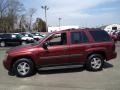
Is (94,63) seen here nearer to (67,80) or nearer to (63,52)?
(63,52)

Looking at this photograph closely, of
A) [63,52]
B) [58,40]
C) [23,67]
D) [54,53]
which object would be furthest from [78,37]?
[23,67]

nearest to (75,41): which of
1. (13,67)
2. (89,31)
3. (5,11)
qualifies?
(89,31)

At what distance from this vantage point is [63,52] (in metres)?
10.1

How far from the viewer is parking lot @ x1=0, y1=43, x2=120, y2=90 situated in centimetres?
795

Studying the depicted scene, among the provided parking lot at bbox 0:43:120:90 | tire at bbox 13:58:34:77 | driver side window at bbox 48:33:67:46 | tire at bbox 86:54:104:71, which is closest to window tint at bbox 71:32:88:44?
driver side window at bbox 48:33:67:46

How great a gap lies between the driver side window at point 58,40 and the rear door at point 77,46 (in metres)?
0.29

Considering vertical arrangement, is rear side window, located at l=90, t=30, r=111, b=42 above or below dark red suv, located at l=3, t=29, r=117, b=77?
above

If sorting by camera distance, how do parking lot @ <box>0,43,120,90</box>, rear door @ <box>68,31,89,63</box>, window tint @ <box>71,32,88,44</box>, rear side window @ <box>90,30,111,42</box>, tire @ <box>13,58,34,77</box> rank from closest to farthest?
parking lot @ <box>0,43,120,90</box>
tire @ <box>13,58,34,77</box>
rear door @ <box>68,31,89,63</box>
window tint @ <box>71,32,88,44</box>
rear side window @ <box>90,30,111,42</box>

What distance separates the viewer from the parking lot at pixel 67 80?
7945 millimetres

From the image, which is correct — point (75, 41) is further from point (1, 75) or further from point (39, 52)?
point (1, 75)

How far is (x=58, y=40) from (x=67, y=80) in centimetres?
209

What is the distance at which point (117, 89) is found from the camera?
292 inches

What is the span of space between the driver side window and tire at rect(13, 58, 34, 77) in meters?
1.14

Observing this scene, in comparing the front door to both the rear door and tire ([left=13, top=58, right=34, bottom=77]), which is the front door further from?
tire ([left=13, top=58, right=34, bottom=77])
